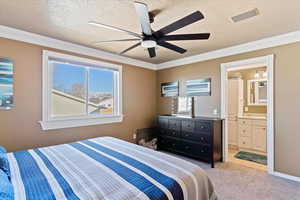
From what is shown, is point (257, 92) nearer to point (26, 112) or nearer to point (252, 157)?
point (252, 157)

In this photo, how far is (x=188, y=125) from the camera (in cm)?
366

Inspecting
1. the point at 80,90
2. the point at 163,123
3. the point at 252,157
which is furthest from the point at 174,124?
the point at 80,90

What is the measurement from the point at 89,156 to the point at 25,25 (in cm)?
226

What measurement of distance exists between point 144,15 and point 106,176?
1522 mm

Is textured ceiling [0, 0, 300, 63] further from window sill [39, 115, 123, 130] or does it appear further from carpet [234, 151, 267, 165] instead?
carpet [234, 151, 267, 165]

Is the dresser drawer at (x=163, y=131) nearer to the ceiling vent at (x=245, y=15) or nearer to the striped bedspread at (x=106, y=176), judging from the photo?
the striped bedspread at (x=106, y=176)

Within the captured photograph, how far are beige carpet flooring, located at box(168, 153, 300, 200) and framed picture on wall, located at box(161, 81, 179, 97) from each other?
2115 millimetres

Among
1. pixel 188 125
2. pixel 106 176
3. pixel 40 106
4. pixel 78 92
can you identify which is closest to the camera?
pixel 106 176

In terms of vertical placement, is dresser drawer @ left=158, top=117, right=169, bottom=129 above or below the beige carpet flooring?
above

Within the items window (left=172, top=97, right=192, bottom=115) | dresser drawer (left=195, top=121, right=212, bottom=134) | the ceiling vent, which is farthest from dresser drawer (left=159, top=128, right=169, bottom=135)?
the ceiling vent

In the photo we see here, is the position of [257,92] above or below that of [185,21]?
below

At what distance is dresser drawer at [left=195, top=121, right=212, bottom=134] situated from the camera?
3314 millimetres

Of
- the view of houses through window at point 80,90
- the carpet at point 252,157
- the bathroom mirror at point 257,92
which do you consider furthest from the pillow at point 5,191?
the bathroom mirror at point 257,92

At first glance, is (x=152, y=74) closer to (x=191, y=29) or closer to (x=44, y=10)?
(x=191, y=29)
